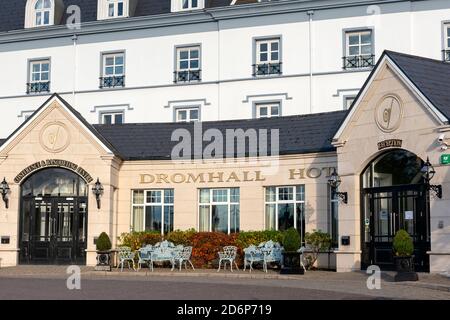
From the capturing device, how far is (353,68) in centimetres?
3484

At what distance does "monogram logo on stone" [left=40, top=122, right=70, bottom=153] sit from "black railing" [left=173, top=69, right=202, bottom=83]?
12.1 meters

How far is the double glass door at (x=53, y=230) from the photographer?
2631 cm

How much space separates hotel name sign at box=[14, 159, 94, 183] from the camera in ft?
86.2

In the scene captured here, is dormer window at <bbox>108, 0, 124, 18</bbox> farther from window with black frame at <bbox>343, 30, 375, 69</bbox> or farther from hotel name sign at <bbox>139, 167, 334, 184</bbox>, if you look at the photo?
hotel name sign at <bbox>139, 167, 334, 184</bbox>

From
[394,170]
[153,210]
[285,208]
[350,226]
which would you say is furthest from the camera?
[153,210]

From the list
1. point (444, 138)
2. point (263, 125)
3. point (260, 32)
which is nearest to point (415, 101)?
point (444, 138)

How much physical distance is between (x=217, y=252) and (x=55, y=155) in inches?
271

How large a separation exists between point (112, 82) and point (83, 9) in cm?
503

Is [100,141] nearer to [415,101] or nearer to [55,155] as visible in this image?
[55,155]

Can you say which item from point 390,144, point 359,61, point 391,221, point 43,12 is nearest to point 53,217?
point 391,221

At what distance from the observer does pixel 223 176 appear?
86.2 ft

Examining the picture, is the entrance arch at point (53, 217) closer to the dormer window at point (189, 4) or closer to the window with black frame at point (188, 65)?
the window with black frame at point (188, 65)

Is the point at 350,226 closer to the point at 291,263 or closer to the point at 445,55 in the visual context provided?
the point at 291,263

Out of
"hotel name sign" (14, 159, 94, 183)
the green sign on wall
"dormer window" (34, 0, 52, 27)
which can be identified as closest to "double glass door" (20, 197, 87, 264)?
"hotel name sign" (14, 159, 94, 183)
